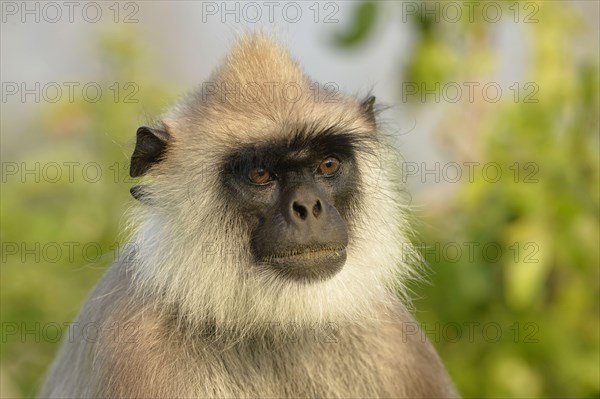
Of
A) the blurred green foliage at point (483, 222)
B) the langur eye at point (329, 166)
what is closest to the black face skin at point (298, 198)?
the langur eye at point (329, 166)

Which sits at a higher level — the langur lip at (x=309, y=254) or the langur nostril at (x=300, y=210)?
the langur nostril at (x=300, y=210)

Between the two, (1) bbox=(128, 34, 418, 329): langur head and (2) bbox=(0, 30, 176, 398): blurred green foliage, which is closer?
(1) bbox=(128, 34, 418, 329): langur head

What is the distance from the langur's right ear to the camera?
3316 mm

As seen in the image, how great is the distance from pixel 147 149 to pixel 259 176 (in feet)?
1.38

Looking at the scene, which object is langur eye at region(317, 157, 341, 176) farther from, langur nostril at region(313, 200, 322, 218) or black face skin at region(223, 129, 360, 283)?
langur nostril at region(313, 200, 322, 218)

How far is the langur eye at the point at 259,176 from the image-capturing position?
3.22 metres

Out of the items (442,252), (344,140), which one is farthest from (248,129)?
(442,252)

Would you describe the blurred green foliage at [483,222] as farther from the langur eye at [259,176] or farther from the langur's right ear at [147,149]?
the langur eye at [259,176]

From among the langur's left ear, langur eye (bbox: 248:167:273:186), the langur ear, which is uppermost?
the langur's left ear

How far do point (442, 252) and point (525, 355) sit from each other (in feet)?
2.38

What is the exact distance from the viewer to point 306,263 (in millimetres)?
3109

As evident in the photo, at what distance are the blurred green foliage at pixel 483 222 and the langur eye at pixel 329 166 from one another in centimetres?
165

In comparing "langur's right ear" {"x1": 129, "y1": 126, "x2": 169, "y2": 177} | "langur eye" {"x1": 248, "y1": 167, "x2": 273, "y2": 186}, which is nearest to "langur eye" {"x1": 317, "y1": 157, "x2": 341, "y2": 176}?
"langur eye" {"x1": 248, "y1": 167, "x2": 273, "y2": 186}

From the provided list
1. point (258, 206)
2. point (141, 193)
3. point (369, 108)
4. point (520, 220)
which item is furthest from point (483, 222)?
point (141, 193)
